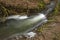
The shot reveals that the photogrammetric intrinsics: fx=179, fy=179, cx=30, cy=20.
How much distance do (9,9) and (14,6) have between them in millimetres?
380

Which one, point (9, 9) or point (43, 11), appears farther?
point (43, 11)

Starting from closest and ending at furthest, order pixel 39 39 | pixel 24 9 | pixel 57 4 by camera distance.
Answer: pixel 39 39 → pixel 24 9 → pixel 57 4

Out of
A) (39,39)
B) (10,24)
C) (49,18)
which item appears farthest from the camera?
(49,18)

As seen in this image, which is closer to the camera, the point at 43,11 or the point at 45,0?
the point at 43,11

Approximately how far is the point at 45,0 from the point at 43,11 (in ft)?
5.52

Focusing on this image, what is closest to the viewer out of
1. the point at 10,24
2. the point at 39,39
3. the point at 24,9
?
the point at 39,39

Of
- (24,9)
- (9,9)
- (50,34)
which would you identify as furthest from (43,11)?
(50,34)

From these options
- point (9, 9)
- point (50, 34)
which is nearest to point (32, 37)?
point (50, 34)

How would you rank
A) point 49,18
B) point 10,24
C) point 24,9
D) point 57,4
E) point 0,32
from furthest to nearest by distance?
point 57,4 < point 24,9 < point 49,18 < point 10,24 < point 0,32

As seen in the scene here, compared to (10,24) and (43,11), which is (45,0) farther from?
(10,24)

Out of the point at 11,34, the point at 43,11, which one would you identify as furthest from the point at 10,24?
the point at 43,11

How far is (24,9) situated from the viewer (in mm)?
9891

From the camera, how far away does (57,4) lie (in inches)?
431

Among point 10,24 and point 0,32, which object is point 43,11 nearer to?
point 10,24
